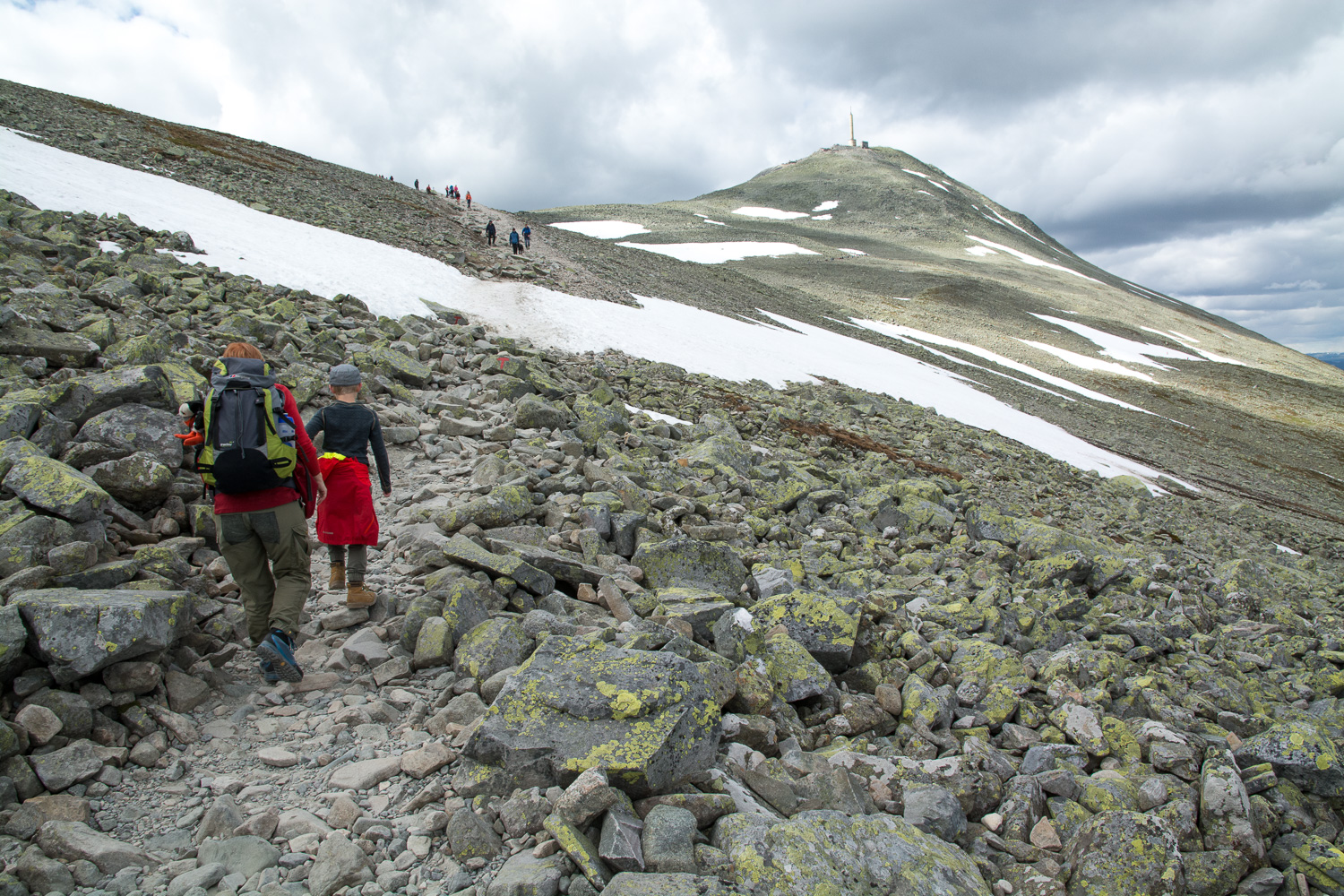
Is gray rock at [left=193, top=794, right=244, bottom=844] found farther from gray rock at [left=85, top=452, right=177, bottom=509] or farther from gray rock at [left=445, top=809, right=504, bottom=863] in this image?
gray rock at [left=85, top=452, right=177, bottom=509]

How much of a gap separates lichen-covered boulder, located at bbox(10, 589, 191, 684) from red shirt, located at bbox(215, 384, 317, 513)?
2.79ft

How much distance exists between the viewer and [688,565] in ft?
23.5

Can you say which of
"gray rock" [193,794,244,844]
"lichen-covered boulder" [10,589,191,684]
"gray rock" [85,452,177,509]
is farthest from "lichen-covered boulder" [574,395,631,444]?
"gray rock" [193,794,244,844]

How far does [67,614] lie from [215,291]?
10403mm

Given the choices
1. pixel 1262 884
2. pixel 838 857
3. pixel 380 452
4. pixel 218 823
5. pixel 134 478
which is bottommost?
pixel 1262 884

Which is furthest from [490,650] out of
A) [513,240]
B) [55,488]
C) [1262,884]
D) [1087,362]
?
[1087,362]

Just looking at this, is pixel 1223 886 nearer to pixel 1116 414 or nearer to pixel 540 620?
pixel 540 620

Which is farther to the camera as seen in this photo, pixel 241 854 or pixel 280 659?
pixel 280 659

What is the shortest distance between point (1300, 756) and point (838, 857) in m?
4.76

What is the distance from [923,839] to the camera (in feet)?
12.4

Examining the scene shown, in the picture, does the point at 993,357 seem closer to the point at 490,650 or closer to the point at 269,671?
the point at 490,650

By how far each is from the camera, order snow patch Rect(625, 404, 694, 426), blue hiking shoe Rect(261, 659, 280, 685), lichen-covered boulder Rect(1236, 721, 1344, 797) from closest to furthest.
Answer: blue hiking shoe Rect(261, 659, 280, 685), lichen-covered boulder Rect(1236, 721, 1344, 797), snow patch Rect(625, 404, 694, 426)

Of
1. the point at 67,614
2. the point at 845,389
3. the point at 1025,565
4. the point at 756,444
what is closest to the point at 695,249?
the point at 845,389

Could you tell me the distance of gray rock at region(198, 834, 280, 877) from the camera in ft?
10.4
